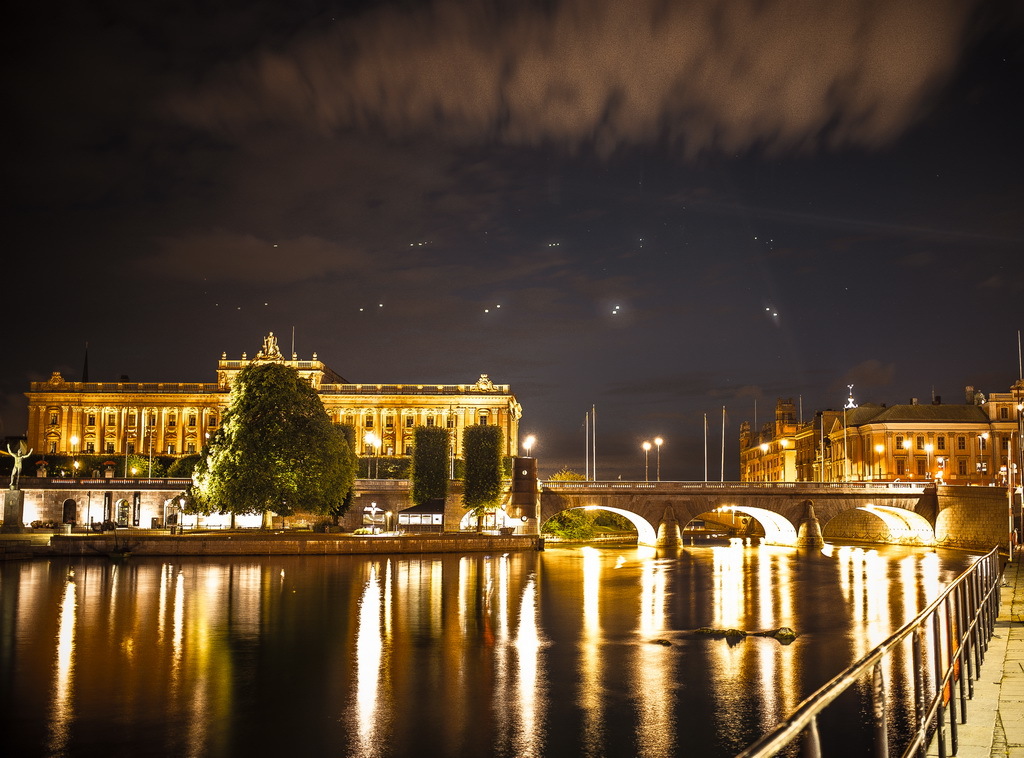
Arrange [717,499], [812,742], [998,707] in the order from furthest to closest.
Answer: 1. [717,499]
2. [998,707]
3. [812,742]

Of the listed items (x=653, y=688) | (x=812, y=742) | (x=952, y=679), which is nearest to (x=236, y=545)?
(x=653, y=688)

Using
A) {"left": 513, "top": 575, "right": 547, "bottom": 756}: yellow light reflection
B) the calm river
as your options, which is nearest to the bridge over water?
the calm river

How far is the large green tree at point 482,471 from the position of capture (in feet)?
318

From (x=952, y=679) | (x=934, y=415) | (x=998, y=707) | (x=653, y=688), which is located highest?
(x=934, y=415)

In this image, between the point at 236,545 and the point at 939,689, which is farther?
the point at 236,545

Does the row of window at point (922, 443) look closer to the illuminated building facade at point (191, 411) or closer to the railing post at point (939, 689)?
the illuminated building facade at point (191, 411)

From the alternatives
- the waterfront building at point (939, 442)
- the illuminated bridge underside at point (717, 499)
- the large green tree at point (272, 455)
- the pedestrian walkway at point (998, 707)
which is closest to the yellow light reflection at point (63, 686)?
the pedestrian walkway at point (998, 707)

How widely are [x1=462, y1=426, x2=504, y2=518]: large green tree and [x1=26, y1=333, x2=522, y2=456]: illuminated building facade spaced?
63406 millimetres

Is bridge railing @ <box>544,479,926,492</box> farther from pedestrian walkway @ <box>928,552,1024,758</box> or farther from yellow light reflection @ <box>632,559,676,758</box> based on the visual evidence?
pedestrian walkway @ <box>928,552,1024,758</box>

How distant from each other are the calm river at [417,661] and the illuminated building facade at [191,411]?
10552 centimetres

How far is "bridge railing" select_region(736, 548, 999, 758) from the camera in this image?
6492 millimetres

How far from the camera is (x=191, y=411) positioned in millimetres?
166125

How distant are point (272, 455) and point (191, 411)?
9209cm

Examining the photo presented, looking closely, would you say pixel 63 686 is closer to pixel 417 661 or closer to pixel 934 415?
pixel 417 661
